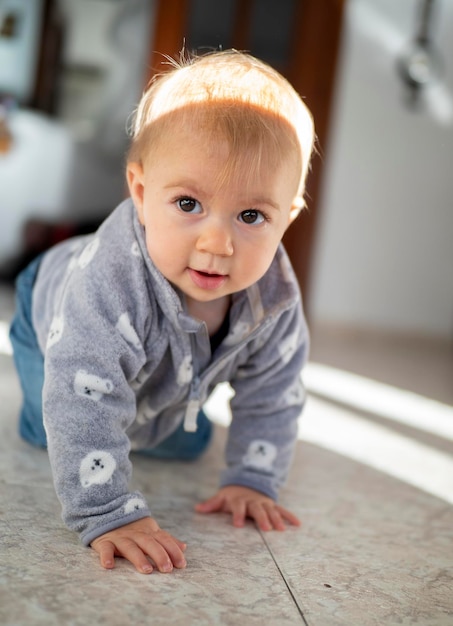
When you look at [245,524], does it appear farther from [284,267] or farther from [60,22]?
[60,22]

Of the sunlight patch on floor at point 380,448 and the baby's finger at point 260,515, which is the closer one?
the baby's finger at point 260,515

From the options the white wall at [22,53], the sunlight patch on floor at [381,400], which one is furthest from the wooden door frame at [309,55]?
the sunlight patch on floor at [381,400]

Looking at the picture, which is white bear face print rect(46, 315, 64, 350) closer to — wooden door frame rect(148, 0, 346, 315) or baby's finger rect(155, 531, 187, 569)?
baby's finger rect(155, 531, 187, 569)

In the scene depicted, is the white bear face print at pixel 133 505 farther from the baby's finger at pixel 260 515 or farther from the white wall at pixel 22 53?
the white wall at pixel 22 53

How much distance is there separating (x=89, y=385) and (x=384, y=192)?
2.34 metres

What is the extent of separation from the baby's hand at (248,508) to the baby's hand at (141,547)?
15 centimetres

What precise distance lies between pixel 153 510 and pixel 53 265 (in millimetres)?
383

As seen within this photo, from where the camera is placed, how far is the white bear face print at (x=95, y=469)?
805 mm

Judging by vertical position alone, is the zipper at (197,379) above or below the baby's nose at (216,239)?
below

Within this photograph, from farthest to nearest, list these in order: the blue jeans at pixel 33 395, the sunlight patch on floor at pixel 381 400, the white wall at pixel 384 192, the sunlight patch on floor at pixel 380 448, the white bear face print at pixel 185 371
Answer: the white wall at pixel 384 192
the sunlight patch on floor at pixel 381 400
the sunlight patch on floor at pixel 380 448
the blue jeans at pixel 33 395
the white bear face print at pixel 185 371

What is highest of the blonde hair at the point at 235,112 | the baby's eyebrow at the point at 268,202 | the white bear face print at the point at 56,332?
the blonde hair at the point at 235,112

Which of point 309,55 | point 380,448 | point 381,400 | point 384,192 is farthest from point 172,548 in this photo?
point 309,55

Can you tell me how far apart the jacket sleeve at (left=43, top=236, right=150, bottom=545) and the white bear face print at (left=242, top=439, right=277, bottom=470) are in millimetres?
203

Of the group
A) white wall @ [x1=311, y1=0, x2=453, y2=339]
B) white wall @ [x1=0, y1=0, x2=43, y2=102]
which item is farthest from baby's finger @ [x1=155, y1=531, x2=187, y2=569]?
white wall @ [x1=0, y1=0, x2=43, y2=102]
